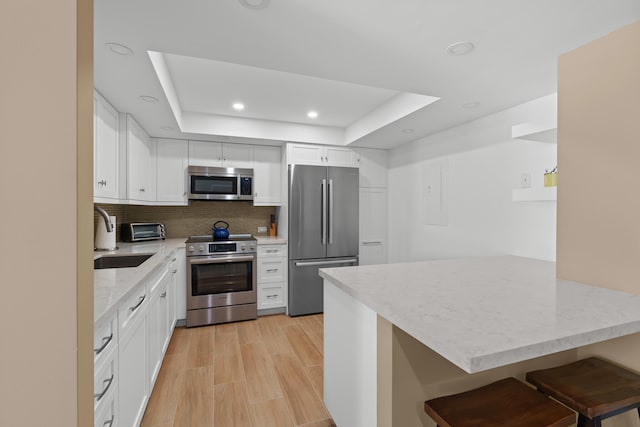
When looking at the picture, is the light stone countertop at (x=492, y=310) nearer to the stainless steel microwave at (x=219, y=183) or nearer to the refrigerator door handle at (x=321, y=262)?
the refrigerator door handle at (x=321, y=262)

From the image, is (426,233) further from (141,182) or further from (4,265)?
(4,265)

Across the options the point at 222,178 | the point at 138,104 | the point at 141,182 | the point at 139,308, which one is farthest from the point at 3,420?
the point at 222,178

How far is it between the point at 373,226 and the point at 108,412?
11.7 ft

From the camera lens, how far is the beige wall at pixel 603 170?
1.20 metres

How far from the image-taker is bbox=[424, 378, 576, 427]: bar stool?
942 millimetres

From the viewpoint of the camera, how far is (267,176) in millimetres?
4074

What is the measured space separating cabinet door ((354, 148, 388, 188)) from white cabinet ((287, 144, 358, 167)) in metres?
0.13

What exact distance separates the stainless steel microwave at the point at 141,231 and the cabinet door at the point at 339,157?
2.35m

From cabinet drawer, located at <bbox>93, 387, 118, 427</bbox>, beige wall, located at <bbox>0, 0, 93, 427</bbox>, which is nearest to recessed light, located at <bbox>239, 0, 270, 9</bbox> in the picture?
beige wall, located at <bbox>0, 0, 93, 427</bbox>

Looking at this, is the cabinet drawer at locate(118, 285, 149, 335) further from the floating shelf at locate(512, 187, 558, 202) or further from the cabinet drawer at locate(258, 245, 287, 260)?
the floating shelf at locate(512, 187, 558, 202)

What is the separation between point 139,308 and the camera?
1.74 metres

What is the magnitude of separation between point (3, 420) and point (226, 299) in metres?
3.17

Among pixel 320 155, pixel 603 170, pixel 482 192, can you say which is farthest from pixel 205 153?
pixel 603 170

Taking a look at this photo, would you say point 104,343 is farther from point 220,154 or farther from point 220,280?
point 220,154
